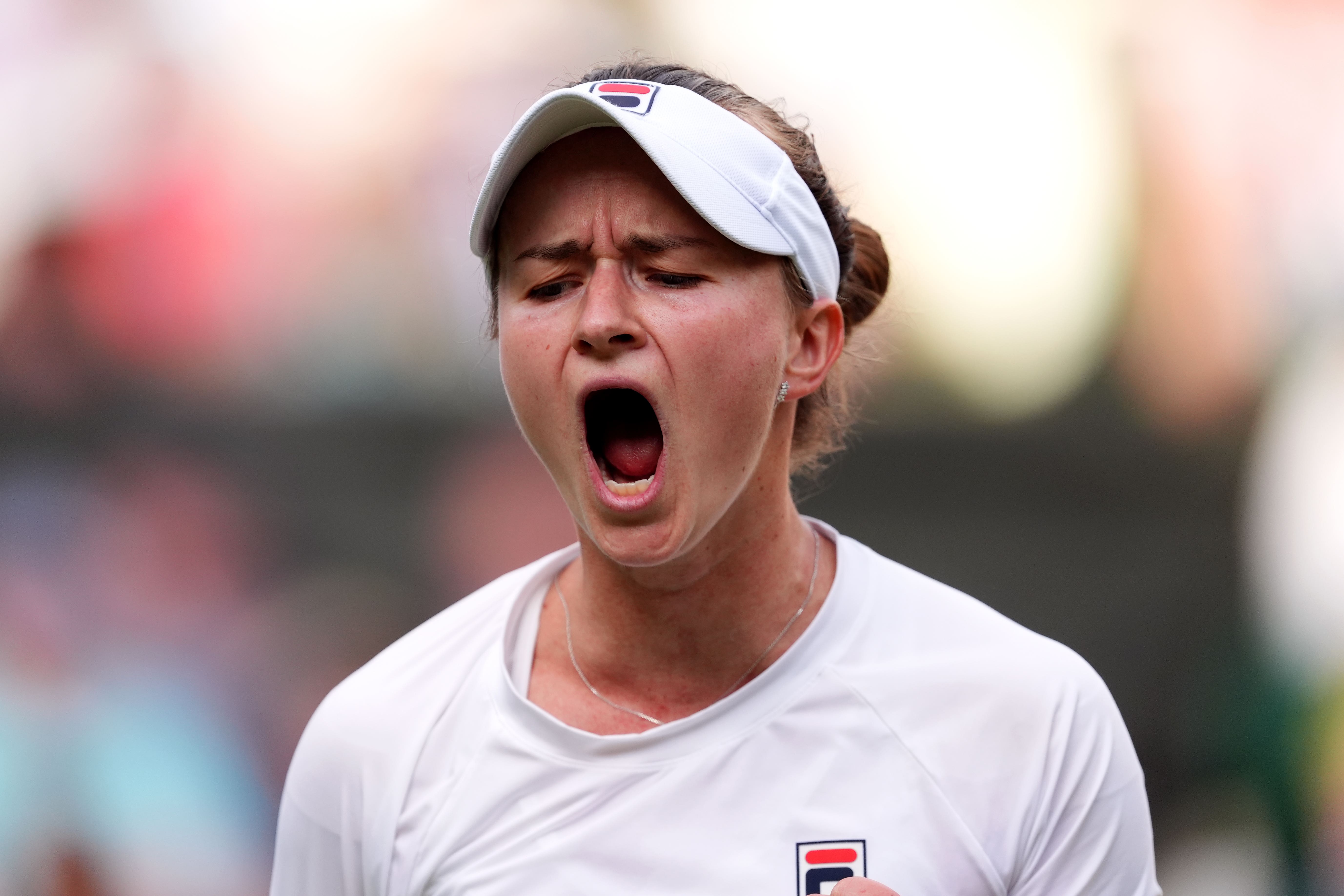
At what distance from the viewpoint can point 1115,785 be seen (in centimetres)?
151

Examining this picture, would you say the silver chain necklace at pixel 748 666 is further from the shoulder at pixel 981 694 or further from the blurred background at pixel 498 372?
the blurred background at pixel 498 372

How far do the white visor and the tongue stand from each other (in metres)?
0.29

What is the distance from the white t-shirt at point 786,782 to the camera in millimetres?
1446

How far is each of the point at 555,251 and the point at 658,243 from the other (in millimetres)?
129

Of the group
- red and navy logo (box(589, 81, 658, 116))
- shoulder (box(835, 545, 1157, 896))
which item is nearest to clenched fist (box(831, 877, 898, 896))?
shoulder (box(835, 545, 1157, 896))

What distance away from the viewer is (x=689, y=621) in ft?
5.40

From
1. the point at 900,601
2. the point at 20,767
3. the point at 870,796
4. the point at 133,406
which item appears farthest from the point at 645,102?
the point at 20,767

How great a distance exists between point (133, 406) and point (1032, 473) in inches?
103

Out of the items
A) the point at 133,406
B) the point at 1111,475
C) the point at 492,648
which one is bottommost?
the point at 492,648

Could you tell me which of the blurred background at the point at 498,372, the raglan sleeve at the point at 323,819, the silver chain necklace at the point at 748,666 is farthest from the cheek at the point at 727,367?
the blurred background at the point at 498,372

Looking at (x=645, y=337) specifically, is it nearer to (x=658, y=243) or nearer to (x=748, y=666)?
(x=658, y=243)

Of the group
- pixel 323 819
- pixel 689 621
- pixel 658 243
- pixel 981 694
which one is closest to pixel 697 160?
pixel 658 243

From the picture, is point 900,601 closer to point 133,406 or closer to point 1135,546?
point 1135,546

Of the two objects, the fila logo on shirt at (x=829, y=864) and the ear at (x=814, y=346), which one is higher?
the ear at (x=814, y=346)
